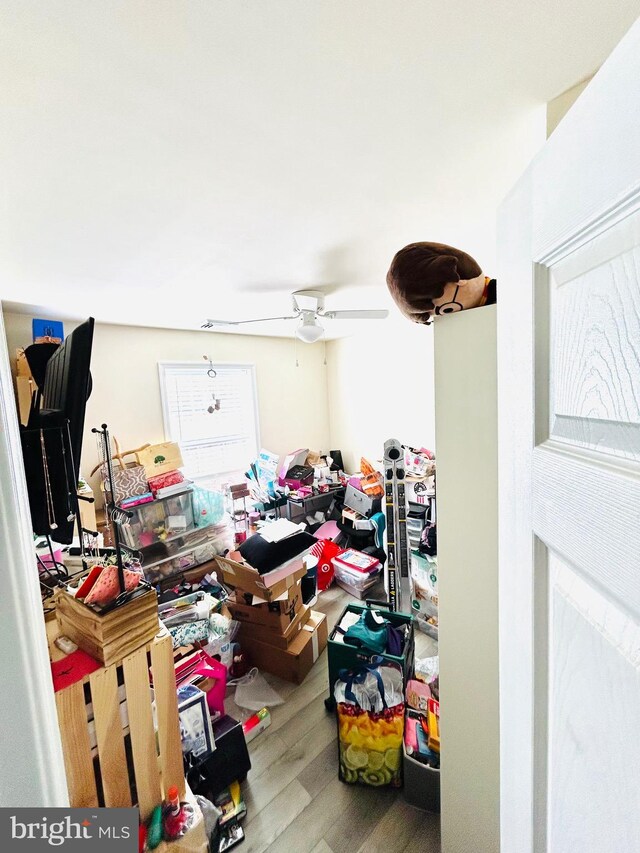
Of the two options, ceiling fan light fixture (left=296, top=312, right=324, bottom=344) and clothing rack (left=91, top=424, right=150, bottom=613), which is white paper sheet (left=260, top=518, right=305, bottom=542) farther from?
ceiling fan light fixture (left=296, top=312, right=324, bottom=344)

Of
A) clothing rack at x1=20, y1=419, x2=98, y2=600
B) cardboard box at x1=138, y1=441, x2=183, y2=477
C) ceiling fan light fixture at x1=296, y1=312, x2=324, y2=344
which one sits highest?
ceiling fan light fixture at x1=296, y1=312, x2=324, y2=344

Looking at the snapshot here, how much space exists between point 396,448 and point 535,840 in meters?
1.62

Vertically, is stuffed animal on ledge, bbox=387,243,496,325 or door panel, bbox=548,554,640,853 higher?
stuffed animal on ledge, bbox=387,243,496,325

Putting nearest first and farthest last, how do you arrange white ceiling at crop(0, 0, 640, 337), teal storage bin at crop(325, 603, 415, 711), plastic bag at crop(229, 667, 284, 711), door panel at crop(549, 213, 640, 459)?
door panel at crop(549, 213, 640, 459) < white ceiling at crop(0, 0, 640, 337) < teal storage bin at crop(325, 603, 415, 711) < plastic bag at crop(229, 667, 284, 711)

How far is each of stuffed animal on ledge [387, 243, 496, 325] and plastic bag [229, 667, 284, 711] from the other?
87.2 inches

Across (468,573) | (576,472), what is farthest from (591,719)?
(468,573)

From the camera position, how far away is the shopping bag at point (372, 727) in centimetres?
137

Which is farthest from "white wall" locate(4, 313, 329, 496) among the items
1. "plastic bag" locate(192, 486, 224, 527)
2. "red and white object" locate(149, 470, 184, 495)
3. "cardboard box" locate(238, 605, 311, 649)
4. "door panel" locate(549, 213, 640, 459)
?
"door panel" locate(549, 213, 640, 459)

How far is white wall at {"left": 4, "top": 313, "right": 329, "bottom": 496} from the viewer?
2792 mm

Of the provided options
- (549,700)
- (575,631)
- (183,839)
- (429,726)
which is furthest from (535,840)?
(183,839)

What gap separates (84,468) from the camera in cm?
275

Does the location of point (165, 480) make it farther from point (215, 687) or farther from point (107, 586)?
point (107, 586)

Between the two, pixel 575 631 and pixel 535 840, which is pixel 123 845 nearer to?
pixel 535 840

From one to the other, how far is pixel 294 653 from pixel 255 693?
0.31 metres
